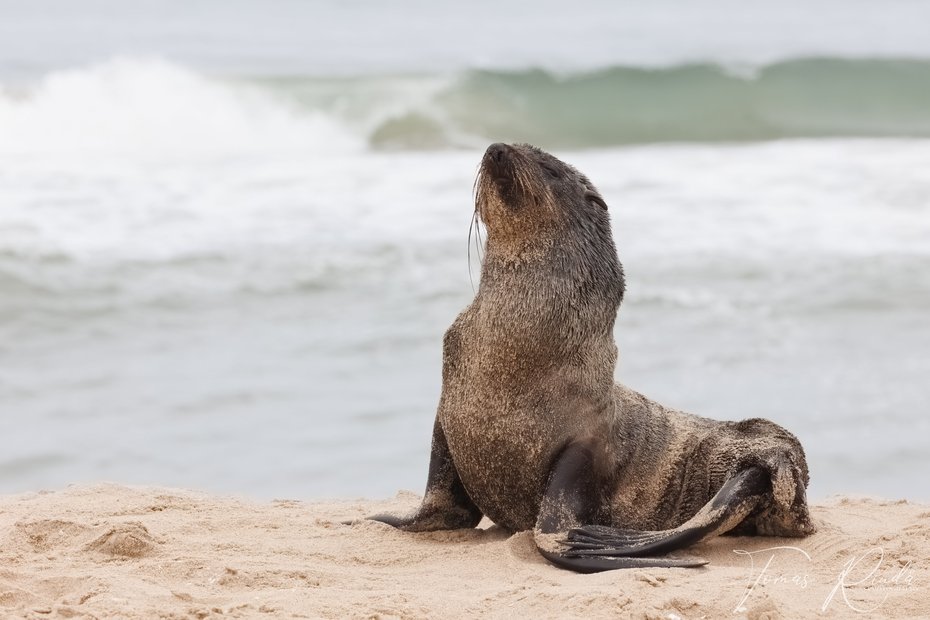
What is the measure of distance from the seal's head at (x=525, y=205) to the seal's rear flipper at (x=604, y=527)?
0.76 m

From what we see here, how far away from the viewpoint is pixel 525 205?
4.78m

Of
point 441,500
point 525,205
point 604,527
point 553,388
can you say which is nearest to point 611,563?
point 604,527

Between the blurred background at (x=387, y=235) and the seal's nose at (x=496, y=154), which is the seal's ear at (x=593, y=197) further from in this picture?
the blurred background at (x=387, y=235)

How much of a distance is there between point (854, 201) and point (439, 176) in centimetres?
488

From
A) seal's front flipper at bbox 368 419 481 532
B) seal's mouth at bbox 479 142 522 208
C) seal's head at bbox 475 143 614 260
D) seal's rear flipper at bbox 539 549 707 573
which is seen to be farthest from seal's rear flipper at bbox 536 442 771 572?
seal's mouth at bbox 479 142 522 208

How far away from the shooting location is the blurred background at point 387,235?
7.59 meters

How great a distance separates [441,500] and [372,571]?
0.70 m

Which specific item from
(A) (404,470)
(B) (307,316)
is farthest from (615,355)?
(B) (307,316)

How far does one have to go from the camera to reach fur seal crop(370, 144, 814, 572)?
4.62 metres

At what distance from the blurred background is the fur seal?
1.89 meters

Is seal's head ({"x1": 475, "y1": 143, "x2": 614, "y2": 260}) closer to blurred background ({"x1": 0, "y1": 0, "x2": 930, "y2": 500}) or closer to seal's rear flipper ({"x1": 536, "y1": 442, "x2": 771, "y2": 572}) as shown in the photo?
seal's rear flipper ({"x1": 536, "y1": 442, "x2": 771, "y2": 572})

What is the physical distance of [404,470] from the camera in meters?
6.95

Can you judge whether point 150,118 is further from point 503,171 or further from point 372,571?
point 372,571

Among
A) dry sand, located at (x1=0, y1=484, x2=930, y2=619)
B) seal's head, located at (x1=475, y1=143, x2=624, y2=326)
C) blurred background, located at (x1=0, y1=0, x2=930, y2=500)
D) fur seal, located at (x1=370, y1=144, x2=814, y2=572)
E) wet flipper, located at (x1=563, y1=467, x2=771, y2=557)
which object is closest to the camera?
dry sand, located at (x1=0, y1=484, x2=930, y2=619)
